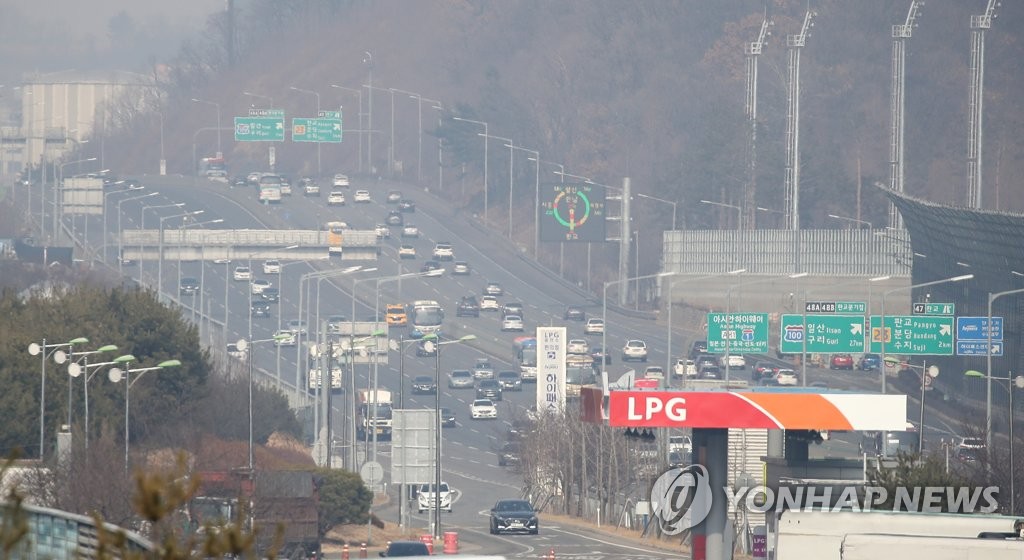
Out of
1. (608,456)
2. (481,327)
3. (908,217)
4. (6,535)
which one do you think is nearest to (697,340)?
(481,327)

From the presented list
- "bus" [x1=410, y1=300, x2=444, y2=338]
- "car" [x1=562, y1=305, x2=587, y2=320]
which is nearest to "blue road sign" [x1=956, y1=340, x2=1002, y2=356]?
"bus" [x1=410, y1=300, x2=444, y2=338]

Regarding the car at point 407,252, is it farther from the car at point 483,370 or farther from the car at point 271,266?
the car at point 483,370

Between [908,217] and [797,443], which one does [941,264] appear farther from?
[797,443]

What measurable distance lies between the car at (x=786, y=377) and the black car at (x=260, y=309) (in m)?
43.1

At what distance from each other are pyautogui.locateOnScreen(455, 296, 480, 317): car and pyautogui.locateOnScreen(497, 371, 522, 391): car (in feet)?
69.7

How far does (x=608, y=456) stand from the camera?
86.2 meters

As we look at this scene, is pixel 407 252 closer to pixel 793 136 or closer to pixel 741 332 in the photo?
pixel 793 136

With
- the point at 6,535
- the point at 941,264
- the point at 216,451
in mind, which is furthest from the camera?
the point at 941,264

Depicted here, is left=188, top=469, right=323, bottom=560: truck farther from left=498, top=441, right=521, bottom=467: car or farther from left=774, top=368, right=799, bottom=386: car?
left=774, top=368, right=799, bottom=386: car

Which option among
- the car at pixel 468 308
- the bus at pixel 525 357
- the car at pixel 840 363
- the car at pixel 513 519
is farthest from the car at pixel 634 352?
the car at pixel 513 519

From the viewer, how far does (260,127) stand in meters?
199

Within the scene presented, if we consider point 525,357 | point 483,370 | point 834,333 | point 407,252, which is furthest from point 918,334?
point 407,252

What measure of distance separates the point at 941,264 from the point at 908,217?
6.51m

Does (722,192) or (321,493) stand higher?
(722,192)
